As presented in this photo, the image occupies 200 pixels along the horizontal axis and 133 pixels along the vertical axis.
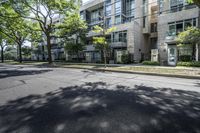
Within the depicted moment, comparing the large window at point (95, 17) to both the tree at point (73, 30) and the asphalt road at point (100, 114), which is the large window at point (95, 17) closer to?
the tree at point (73, 30)

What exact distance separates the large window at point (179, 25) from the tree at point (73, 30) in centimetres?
1497

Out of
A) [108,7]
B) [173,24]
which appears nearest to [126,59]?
[173,24]

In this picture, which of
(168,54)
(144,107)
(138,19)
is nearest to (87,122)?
(144,107)

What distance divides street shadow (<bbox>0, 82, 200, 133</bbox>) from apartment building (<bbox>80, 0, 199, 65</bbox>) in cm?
1519

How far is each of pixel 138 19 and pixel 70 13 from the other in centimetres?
1272

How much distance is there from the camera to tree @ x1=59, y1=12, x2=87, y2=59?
25.1 meters

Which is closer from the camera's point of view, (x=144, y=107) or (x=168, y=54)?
(x=144, y=107)

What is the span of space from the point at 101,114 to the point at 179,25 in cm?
2123

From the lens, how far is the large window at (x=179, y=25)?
19125 millimetres

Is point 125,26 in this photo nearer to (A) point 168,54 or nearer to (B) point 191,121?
(A) point 168,54

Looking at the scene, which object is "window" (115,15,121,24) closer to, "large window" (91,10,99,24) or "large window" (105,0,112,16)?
"large window" (105,0,112,16)

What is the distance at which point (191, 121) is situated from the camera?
121 inches

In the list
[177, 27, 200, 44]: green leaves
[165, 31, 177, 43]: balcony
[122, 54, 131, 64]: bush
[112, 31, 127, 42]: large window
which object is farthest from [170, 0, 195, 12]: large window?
[122, 54, 131, 64]: bush

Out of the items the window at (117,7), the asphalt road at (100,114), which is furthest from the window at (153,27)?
the asphalt road at (100,114)
